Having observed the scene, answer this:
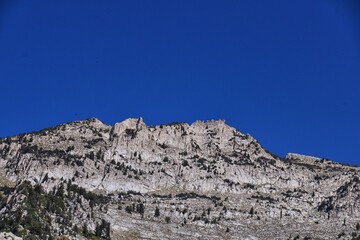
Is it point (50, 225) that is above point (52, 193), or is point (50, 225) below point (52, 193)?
below

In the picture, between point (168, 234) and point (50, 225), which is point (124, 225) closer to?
point (168, 234)

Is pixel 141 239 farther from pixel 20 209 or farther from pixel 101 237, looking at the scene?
pixel 20 209

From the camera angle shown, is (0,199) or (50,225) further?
(0,199)

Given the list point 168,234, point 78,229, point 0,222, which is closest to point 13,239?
point 0,222

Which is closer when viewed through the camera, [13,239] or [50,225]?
[13,239]

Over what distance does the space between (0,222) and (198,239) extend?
64.4 m

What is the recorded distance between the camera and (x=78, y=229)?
6939 inches

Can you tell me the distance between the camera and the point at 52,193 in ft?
634

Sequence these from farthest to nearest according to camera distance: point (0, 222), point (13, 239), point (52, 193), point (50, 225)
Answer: point (52, 193), point (50, 225), point (0, 222), point (13, 239)

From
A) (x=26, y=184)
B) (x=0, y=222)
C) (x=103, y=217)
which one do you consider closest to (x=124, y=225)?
(x=103, y=217)

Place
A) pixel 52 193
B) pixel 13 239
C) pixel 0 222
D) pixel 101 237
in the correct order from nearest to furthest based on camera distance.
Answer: pixel 13 239
pixel 0 222
pixel 101 237
pixel 52 193

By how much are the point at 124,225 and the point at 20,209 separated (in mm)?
40918

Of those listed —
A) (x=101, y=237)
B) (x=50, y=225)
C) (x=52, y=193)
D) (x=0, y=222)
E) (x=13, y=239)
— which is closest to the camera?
(x=13, y=239)

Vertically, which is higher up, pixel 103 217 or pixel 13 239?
pixel 103 217
